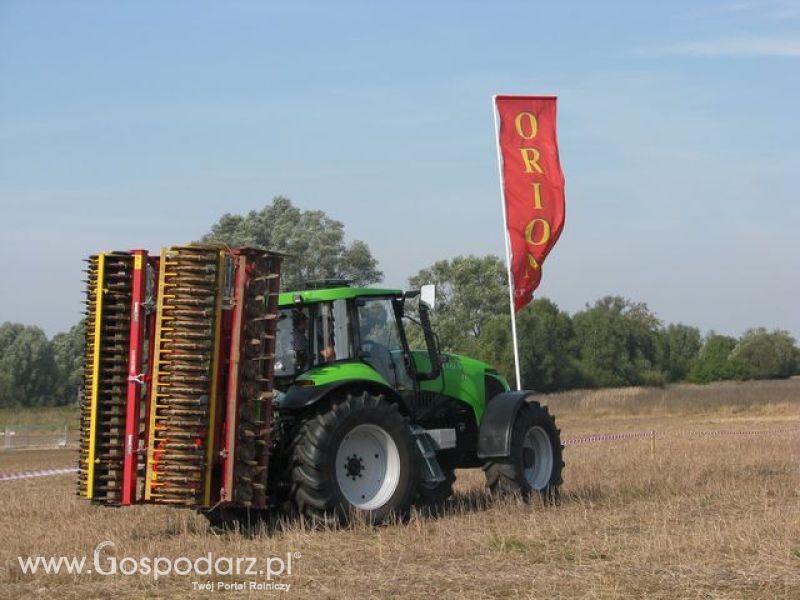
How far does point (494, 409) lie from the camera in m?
12.1

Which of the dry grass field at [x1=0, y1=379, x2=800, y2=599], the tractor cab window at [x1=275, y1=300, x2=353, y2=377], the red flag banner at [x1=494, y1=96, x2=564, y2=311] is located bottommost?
the dry grass field at [x1=0, y1=379, x2=800, y2=599]

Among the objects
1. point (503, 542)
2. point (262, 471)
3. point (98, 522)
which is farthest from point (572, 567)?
point (98, 522)

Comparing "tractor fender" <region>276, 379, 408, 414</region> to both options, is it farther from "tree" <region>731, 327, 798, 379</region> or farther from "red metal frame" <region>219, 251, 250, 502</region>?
"tree" <region>731, 327, 798, 379</region>

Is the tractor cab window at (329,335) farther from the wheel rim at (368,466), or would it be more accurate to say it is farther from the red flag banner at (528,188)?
the red flag banner at (528,188)

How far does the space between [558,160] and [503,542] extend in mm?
8271

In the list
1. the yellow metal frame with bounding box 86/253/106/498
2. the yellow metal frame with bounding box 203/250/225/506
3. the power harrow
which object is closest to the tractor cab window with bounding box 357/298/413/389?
the power harrow

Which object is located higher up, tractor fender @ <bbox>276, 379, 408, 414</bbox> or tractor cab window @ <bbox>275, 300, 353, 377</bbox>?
tractor cab window @ <bbox>275, 300, 353, 377</bbox>

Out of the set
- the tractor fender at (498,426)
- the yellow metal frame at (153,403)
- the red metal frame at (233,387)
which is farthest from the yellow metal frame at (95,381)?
the tractor fender at (498,426)

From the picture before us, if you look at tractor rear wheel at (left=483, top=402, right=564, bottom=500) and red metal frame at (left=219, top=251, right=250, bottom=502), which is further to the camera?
tractor rear wheel at (left=483, top=402, right=564, bottom=500)

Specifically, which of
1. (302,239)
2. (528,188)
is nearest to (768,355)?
(302,239)

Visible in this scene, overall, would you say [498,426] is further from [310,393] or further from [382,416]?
[310,393]

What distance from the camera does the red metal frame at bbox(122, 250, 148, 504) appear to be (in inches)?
370

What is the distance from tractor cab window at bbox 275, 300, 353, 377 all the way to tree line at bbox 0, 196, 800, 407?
29489 millimetres

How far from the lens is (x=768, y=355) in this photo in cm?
7875
